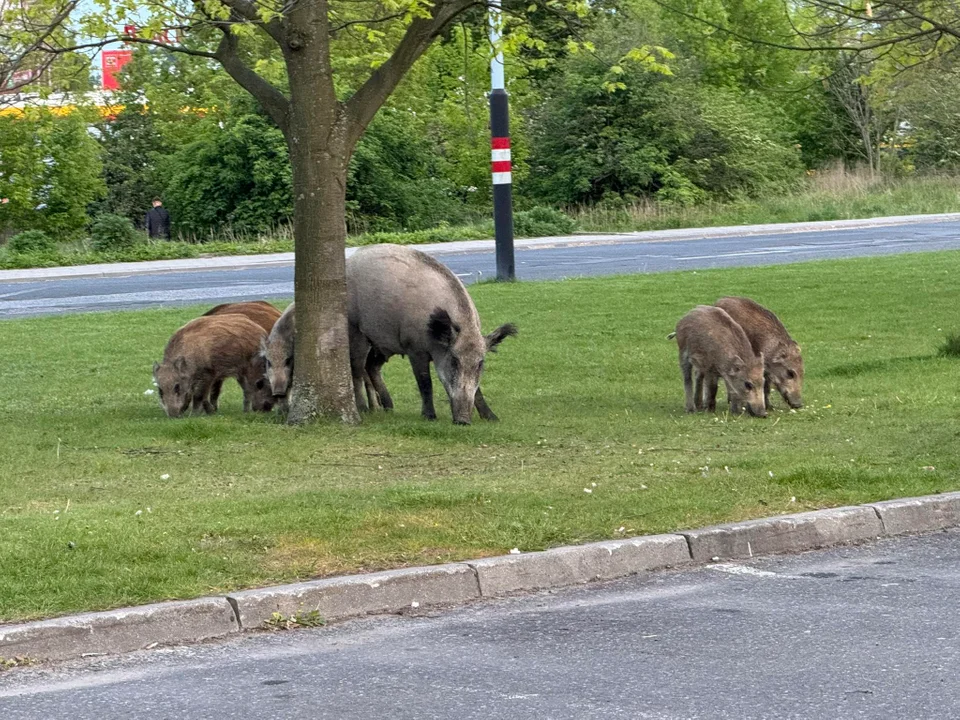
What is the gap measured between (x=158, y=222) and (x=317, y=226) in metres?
30.0

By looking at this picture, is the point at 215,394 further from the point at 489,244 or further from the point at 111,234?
the point at 111,234

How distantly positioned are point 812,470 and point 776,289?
13.7 meters

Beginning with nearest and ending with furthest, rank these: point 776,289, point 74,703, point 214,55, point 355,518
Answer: point 74,703 < point 355,518 < point 214,55 < point 776,289

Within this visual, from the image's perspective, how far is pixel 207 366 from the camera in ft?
44.7

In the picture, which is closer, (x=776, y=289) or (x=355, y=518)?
(x=355, y=518)

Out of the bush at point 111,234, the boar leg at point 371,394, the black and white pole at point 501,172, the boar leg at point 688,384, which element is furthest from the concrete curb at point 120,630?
the bush at point 111,234

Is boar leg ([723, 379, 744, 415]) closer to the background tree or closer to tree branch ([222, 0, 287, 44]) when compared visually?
the background tree

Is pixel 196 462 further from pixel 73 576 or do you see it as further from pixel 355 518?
pixel 73 576

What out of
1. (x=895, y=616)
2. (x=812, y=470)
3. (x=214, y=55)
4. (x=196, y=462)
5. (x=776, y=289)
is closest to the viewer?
(x=895, y=616)

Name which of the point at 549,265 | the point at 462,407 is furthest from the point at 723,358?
the point at 549,265

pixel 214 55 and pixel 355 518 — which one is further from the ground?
pixel 214 55

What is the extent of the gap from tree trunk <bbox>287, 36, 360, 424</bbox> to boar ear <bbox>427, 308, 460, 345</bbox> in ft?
2.48

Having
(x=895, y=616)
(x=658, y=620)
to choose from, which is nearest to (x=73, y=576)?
(x=658, y=620)

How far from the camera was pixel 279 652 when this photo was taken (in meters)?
6.44
